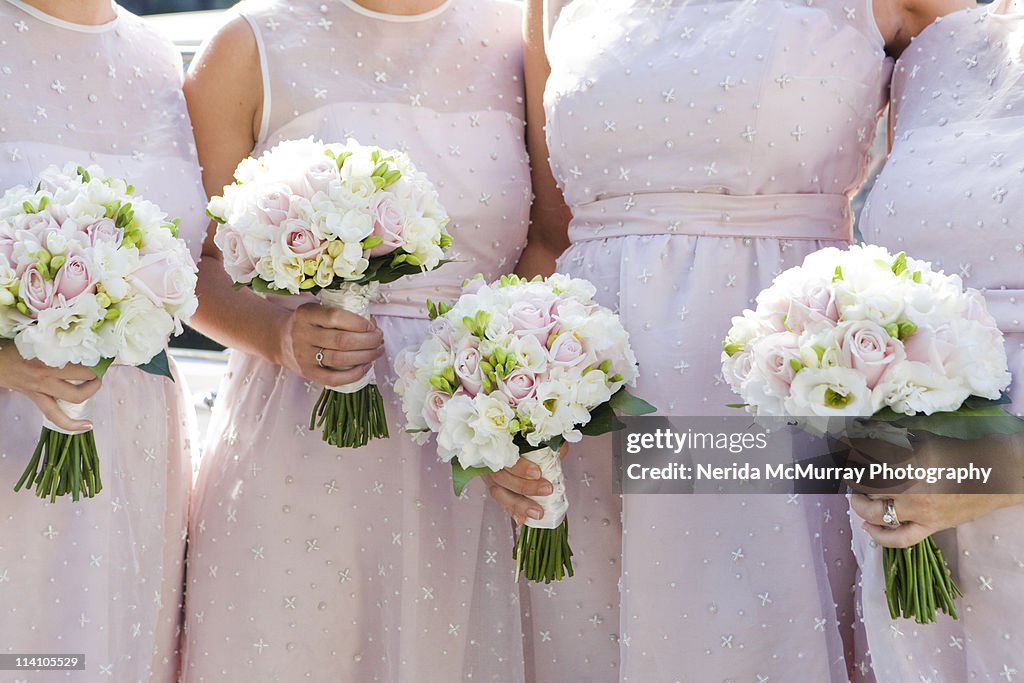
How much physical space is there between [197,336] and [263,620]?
3548 mm

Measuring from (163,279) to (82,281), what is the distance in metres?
0.17

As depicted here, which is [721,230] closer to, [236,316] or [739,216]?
[739,216]

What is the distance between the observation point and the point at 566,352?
2311 mm

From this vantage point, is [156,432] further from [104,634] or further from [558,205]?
[558,205]

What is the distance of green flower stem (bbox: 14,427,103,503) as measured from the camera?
96.9 inches

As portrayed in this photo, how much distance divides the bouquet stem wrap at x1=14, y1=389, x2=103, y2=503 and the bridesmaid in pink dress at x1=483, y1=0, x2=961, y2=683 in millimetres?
963

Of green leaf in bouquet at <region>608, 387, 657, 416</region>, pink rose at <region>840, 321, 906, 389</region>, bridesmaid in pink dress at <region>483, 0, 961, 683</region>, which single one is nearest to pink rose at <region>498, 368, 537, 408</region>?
green leaf in bouquet at <region>608, 387, 657, 416</region>

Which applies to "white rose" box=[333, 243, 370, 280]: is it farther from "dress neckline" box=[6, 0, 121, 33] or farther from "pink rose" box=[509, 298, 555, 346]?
"dress neckline" box=[6, 0, 121, 33]

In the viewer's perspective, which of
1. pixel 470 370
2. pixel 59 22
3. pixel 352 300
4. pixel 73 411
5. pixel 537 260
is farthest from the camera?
pixel 537 260

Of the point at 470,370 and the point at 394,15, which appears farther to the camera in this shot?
the point at 394,15

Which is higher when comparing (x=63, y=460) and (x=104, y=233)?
(x=104, y=233)

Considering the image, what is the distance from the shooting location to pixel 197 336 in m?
6.14

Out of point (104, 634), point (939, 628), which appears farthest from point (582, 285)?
point (104, 634)

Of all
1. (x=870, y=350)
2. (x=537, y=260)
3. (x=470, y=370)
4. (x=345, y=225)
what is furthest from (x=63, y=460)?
(x=870, y=350)
